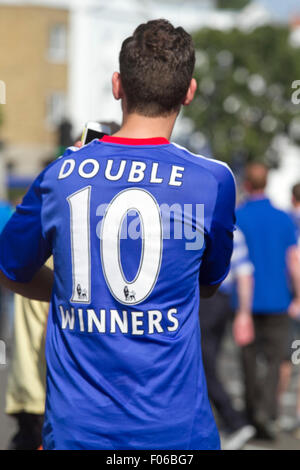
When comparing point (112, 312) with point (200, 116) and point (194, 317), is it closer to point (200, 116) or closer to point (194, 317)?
point (194, 317)

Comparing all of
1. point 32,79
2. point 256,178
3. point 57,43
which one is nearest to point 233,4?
point 57,43

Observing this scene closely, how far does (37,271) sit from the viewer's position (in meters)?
2.53

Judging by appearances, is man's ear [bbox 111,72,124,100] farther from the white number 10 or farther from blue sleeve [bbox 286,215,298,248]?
blue sleeve [bbox 286,215,298,248]

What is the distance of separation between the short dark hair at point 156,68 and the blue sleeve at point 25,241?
1.13 feet

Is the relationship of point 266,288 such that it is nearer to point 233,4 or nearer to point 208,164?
point 208,164

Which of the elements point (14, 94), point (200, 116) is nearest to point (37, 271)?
point (14, 94)

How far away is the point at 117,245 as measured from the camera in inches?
91.2

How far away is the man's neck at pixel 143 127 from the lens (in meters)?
2.43

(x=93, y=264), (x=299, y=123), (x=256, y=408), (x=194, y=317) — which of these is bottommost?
(x=299, y=123)

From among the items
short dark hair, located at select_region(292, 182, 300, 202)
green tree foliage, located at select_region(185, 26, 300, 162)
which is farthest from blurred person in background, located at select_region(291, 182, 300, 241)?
green tree foliage, located at select_region(185, 26, 300, 162)

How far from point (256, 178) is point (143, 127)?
4.72 meters

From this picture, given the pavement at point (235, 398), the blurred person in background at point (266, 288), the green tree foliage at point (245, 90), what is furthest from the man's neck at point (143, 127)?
the green tree foliage at point (245, 90)
